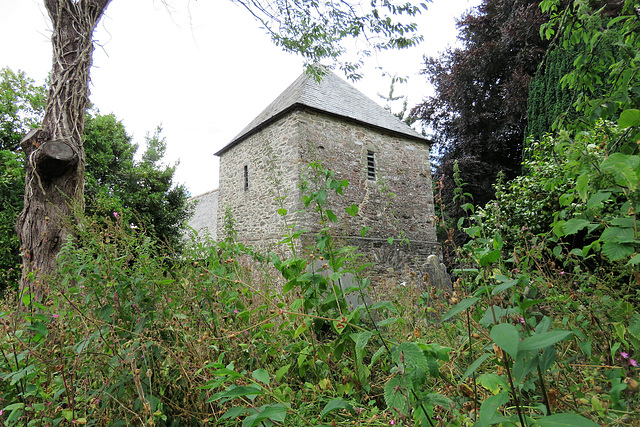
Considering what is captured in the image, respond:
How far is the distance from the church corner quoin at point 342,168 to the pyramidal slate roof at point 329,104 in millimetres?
52

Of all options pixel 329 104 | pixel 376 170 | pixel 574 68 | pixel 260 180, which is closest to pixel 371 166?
pixel 376 170

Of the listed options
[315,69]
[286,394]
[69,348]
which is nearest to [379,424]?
[286,394]

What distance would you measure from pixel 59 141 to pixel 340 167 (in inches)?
353

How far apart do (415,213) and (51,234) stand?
11903 millimetres

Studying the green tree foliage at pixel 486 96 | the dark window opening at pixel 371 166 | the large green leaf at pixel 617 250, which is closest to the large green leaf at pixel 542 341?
the large green leaf at pixel 617 250

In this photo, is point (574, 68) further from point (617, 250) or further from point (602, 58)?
point (617, 250)

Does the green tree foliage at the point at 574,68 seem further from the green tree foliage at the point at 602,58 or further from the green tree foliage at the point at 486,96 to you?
the green tree foliage at the point at 486,96

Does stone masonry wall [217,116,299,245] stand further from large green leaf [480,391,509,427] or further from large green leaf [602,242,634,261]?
large green leaf [480,391,509,427]

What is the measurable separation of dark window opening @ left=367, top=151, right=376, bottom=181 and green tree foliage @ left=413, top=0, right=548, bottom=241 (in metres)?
3.65

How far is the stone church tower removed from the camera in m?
11.3

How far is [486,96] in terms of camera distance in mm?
16172

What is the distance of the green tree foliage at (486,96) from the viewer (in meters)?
14.2

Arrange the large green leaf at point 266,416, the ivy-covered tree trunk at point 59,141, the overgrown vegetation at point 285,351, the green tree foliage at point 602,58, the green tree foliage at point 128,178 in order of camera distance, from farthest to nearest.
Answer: the green tree foliage at point 128,178, the ivy-covered tree trunk at point 59,141, the green tree foliage at point 602,58, the overgrown vegetation at point 285,351, the large green leaf at point 266,416

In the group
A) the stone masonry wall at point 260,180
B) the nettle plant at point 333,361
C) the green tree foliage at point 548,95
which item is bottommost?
the nettle plant at point 333,361
